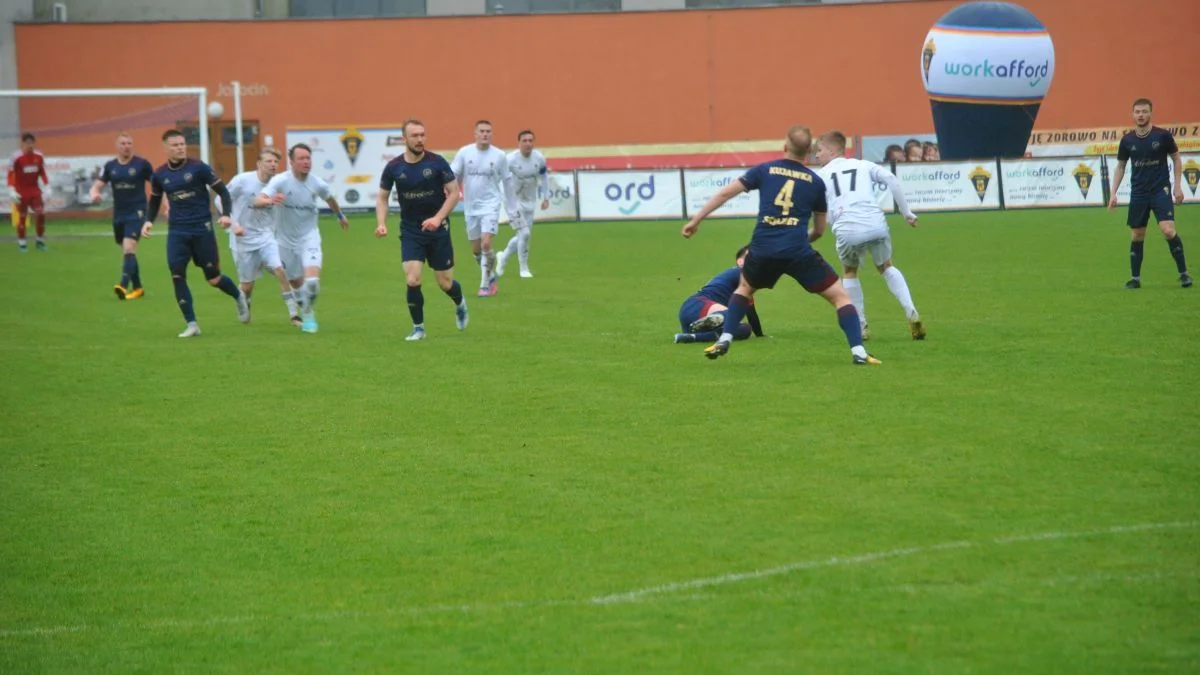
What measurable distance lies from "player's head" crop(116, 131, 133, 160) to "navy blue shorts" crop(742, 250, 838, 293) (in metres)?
12.6

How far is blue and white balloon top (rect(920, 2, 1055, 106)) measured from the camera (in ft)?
131

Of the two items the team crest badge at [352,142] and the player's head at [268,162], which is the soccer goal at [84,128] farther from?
the player's head at [268,162]

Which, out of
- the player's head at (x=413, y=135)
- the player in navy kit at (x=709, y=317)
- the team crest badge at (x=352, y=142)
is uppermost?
the team crest badge at (x=352, y=142)

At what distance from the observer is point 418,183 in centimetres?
1617

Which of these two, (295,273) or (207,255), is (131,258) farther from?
(207,255)

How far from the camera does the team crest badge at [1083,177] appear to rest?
1388 inches

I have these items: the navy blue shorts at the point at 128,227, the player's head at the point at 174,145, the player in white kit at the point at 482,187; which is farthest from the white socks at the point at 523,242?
the player's head at the point at 174,145

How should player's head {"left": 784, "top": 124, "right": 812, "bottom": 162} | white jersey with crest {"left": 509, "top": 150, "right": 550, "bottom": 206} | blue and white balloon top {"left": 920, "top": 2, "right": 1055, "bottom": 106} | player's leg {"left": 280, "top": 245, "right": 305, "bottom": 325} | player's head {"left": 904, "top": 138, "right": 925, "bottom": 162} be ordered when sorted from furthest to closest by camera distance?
player's head {"left": 904, "top": 138, "right": 925, "bottom": 162}, blue and white balloon top {"left": 920, "top": 2, "right": 1055, "bottom": 106}, white jersey with crest {"left": 509, "top": 150, "right": 550, "bottom": 206}, player's leg {"left": 280, "top": 245, "right": 305, "bottom": 325}, player's head {"left": 784, "top": 124, "right": 812, "bottom": 162}

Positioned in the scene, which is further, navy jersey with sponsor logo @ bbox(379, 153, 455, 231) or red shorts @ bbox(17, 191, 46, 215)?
red shorts @ bbox(17, 191, 46, 215)

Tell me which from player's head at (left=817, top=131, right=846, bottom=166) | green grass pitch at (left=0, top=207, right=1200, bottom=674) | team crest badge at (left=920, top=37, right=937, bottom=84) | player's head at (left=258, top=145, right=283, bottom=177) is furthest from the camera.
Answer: team crest badge at (left=920, top=37, right=937, bottom=84)

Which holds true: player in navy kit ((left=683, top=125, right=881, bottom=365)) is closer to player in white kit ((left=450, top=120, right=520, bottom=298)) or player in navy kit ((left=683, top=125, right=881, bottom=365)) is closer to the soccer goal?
player in white kit ((left=450, top=120, right=520, bottom=298))

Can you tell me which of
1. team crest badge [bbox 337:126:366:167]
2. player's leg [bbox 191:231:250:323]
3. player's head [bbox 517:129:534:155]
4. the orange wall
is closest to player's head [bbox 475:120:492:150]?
player's head [bbox 517:129:534:155]

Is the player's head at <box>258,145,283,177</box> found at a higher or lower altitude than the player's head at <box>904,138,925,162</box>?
lower

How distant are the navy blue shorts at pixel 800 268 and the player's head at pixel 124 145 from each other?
1258cm
